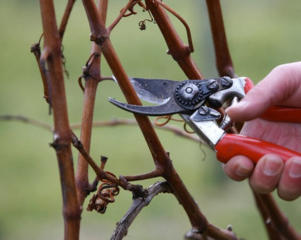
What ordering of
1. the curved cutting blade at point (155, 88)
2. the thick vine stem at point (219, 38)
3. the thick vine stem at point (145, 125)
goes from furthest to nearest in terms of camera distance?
1. the thick vine stem at point (219, 38)
2. the curved cutting blade at point (155, 88)
3. the thick vine stem at point (145, 125)

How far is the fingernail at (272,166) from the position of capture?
1099mm

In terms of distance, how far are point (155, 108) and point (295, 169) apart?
26cm

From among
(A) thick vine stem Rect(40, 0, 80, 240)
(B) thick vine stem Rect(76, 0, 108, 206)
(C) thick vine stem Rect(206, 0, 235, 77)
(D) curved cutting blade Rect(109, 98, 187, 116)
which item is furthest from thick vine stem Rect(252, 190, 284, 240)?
(A) thick vine stem Rect(40, 0, 80, 240)

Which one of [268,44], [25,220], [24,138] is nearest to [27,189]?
[25,220]

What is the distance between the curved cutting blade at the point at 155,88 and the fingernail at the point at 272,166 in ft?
0.68

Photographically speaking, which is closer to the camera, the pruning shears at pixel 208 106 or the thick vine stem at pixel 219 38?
the pruning shears at pixel 208 106

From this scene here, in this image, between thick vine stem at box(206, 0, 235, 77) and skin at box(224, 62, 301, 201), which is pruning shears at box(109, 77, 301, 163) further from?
thick vine stem at box(206, 0, 235, 77)

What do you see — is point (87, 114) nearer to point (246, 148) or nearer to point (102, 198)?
point (102, 198)

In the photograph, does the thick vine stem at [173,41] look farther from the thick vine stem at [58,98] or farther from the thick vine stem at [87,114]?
the thick vine stem at [58,98]

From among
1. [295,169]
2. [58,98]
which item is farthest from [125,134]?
[58,98]

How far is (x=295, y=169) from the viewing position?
3.60 ft

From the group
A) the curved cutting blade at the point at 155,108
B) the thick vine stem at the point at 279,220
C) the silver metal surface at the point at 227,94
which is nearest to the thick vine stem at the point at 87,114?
the curved cutting blade at the point at 155,108

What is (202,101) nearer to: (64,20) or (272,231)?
(64,20)

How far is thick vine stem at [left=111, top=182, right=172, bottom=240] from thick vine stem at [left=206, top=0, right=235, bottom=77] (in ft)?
1.22
